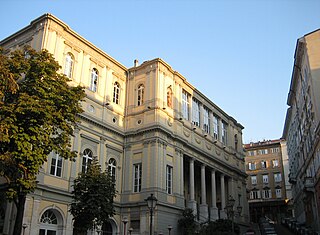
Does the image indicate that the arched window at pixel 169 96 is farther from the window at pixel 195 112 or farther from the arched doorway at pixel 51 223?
the arched doorway at pixel 51 223

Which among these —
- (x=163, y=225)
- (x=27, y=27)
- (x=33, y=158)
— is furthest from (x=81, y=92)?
(x=163, y=225)

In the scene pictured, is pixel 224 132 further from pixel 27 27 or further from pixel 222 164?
pixel 27 27

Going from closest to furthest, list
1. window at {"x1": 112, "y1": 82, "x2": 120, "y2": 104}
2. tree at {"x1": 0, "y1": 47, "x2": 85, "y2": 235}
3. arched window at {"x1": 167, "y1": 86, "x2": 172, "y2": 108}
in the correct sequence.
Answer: tree at {"x1": 0, "y1": 47, "x2": 85, "y2": 235}
window at {"x1": 112, "y1": 82, "x2": 120, "y2": 104}
arched window at {"x1": 167, "y1": 86, "x2": 172, "y2": 108}

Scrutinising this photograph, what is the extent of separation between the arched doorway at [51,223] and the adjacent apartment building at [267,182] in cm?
4754

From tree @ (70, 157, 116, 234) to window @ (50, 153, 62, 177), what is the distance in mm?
5222

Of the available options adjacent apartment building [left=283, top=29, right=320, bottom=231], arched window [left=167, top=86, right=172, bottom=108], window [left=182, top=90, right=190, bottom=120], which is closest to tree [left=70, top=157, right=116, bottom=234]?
arched window [left=167, top=86, right=172, bottom=108]

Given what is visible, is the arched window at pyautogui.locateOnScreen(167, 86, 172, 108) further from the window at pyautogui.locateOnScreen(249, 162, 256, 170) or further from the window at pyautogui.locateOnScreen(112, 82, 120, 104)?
the window at pyautogui.locateOnScreen(249, 162, 256, 170)

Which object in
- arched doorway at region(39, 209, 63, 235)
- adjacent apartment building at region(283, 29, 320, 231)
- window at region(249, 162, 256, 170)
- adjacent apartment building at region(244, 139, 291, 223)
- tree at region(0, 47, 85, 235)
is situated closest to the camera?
tree at region(0, 47, 85, 235)

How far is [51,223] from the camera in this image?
26.3 meters

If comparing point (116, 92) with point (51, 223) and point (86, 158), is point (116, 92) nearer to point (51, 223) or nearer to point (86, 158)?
point (86, 158)

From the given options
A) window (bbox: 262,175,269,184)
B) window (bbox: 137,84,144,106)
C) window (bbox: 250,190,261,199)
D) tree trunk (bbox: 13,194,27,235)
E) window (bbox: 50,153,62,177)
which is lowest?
tree trunk (bbox: 13,194,27,235)

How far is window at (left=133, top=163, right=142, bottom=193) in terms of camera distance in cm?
3194

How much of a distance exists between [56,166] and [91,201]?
709 centimetres

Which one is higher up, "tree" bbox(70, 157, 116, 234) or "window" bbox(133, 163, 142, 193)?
"window" bbox(133, 163, 142, 193)
